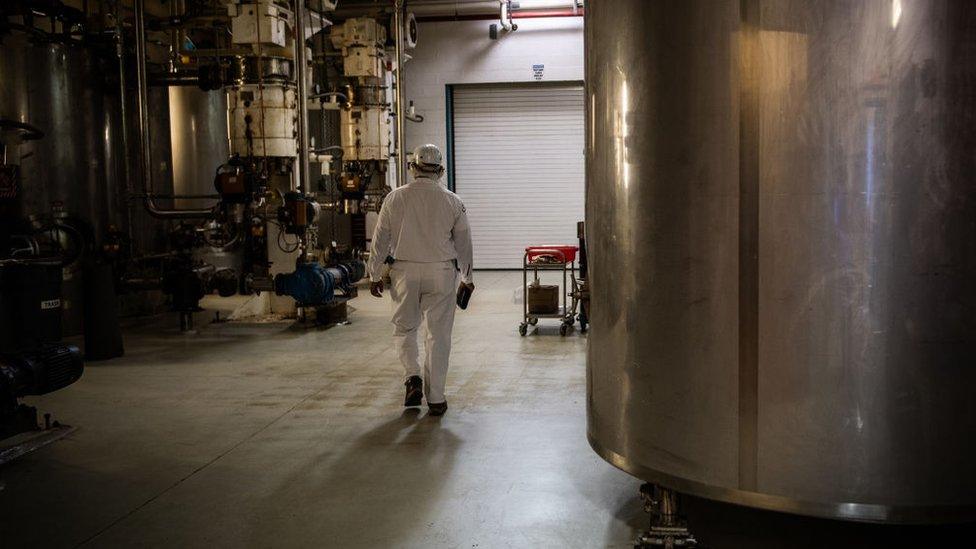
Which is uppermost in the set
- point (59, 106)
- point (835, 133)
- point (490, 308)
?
point (59, 106)

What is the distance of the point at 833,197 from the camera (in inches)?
98.3

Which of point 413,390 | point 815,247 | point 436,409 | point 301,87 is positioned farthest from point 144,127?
point 815,247

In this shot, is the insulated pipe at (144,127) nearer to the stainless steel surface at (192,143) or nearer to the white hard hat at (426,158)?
the stainless steel surface at (192,143)

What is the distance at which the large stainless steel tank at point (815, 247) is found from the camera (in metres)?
2.45

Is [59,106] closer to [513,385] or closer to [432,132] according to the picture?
[513,385]

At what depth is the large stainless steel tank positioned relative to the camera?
2453 millimetres

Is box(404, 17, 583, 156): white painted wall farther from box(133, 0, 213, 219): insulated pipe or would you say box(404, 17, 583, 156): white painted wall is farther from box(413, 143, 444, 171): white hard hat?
box(413, 143, 444, 171): white hard hat

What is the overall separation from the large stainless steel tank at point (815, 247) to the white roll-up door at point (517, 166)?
39.8ft

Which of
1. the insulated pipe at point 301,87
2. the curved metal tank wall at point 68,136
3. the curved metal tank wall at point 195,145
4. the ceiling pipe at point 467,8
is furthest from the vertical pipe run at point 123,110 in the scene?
the ceiling pipe at point 467,8

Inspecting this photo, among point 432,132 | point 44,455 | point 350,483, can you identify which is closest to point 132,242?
point 44,455

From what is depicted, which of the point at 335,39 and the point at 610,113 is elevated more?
the point at 335,39

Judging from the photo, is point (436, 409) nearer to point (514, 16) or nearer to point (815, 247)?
point (815, 247)

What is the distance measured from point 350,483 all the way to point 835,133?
2479mm

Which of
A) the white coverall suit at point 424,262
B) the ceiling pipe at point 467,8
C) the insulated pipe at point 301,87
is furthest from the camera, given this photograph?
the ceiling pipe at point 467,8
